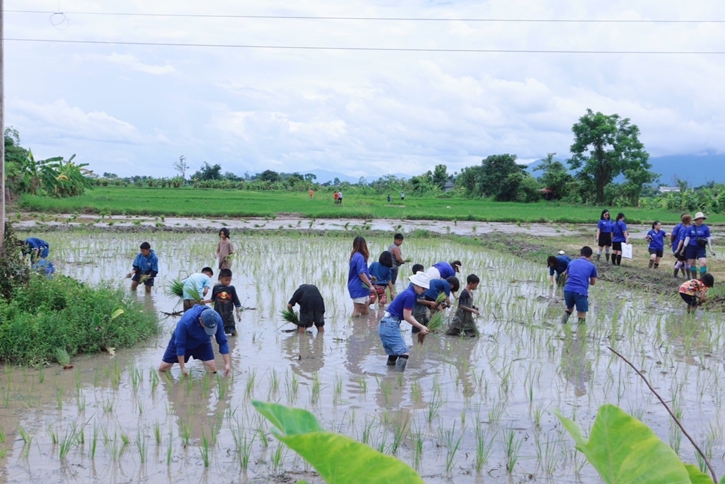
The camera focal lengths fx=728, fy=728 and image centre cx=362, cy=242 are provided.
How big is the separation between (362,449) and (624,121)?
47852 mm

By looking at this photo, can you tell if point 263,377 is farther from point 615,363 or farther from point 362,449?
point 362,449

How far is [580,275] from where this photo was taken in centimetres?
950

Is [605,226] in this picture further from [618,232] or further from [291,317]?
[291,317]

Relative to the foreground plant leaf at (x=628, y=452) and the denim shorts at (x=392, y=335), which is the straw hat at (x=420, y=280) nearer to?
the denim shorts at (x=392, y=335)

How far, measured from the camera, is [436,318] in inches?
375

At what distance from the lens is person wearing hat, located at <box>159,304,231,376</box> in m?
6.66

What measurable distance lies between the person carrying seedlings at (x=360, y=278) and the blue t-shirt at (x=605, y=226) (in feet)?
24.6

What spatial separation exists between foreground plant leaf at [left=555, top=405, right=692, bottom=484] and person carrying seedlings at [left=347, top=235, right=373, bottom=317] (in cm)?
874

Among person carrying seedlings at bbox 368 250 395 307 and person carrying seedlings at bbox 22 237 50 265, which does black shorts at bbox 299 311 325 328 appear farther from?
person carrying seedlings at bbox 22 237 50 265

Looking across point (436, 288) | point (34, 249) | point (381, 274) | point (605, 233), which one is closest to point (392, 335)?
point (436, 288)

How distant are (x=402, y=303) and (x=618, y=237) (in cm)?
1003

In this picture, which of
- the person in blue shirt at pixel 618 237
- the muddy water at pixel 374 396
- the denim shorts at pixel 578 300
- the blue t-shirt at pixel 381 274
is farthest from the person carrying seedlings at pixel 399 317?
the person in blue shirt at pixel 618 237

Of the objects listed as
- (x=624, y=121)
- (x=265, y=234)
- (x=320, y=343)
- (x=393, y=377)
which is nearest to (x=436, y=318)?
(x=320, y=343)

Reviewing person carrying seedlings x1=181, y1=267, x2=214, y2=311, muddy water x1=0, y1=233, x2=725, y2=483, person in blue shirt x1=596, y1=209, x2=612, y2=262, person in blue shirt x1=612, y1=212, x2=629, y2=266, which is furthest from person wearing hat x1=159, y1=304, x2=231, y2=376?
person in blue shirt x1=596, y1=209, x2=612, y2=262
